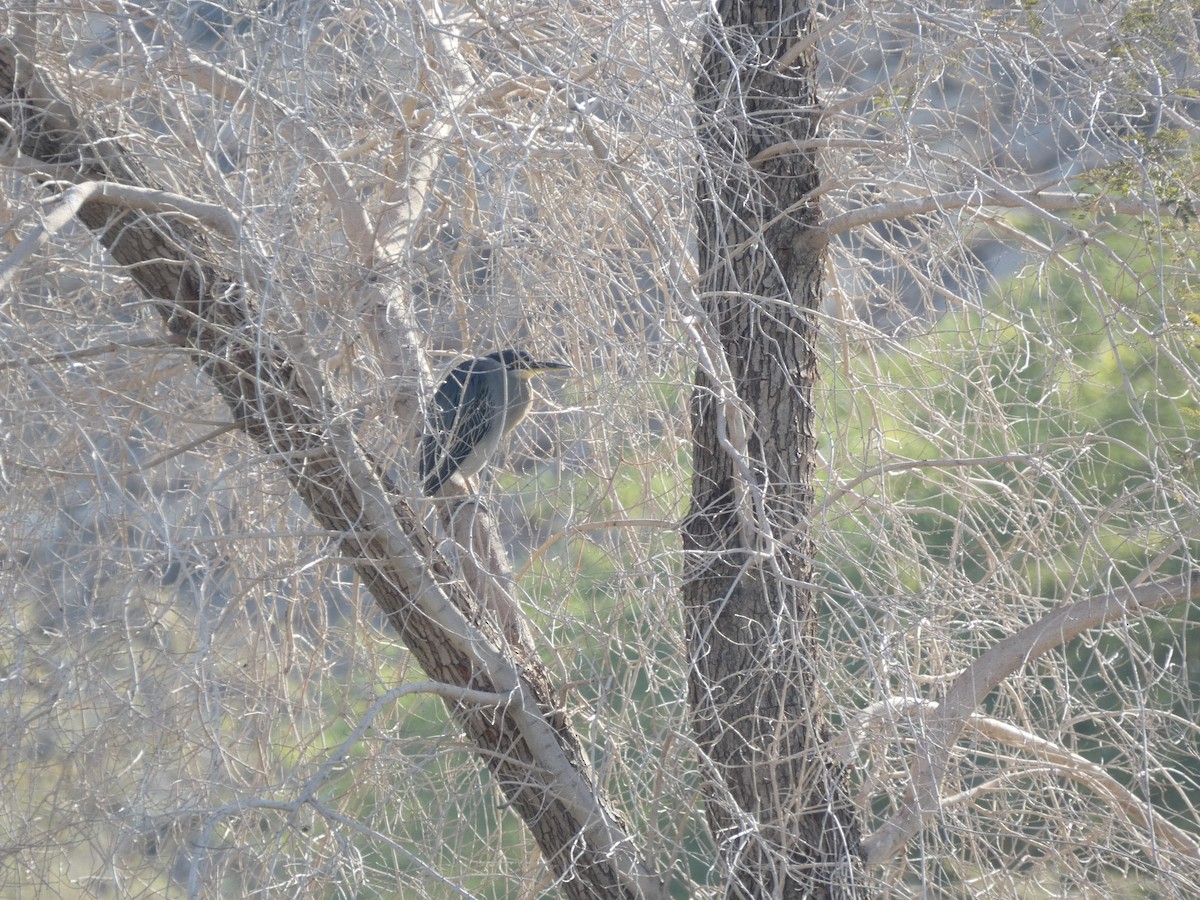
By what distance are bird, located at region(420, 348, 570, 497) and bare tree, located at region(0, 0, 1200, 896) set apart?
0.15 m

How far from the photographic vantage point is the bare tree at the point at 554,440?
2.56 meters

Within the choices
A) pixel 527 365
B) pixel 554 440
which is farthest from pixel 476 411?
pixel 554 440

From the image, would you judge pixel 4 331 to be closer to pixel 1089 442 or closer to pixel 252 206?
pixel 252 206

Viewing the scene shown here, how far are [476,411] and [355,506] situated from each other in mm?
704

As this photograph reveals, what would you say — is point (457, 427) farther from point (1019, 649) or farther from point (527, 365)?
point (1019, 649)

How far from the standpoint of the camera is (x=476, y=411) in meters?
3.61

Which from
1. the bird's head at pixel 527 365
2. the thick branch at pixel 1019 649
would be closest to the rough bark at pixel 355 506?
the bird's head at pixel 527 365

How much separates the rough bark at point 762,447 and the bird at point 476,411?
0.55 m

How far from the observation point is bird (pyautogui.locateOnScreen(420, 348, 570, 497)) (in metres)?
3.45

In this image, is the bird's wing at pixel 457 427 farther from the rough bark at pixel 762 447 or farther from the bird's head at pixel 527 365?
the rough bark at pixel 762 447

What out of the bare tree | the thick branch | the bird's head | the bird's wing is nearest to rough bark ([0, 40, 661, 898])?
the bare tree

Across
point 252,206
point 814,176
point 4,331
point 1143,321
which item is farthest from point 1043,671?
point 4,331

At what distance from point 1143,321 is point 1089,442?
323mm

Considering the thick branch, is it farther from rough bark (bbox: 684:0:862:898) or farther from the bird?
the bird
